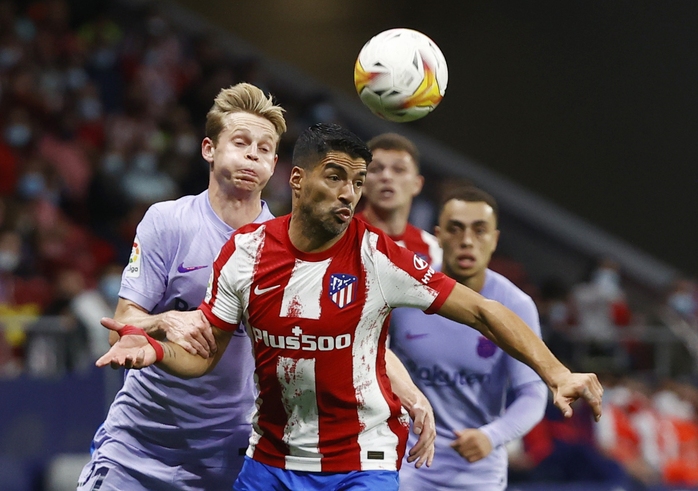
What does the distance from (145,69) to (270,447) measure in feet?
39.2

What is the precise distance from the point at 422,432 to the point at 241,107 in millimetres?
1726

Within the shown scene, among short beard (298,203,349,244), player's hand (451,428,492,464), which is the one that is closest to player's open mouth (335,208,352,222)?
short beard (298,203,349,244)

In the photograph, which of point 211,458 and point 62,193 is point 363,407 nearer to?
point 211,458

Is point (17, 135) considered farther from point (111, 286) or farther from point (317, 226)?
point (317, 226)

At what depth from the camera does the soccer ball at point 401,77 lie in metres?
5.18

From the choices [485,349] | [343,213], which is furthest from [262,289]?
[485,349]

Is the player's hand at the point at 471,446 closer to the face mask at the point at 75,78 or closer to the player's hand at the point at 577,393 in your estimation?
the player's hand at the point at 577,393

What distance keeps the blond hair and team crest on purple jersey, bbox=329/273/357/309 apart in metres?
1.05

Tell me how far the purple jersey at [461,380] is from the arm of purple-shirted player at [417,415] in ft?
3.59

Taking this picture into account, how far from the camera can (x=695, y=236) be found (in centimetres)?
1855

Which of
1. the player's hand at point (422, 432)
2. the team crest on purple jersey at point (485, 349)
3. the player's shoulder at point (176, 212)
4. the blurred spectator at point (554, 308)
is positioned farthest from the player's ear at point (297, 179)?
the blurred spectator at point (554, 308)

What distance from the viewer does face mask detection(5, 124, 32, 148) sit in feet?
42.2

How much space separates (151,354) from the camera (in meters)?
3.99

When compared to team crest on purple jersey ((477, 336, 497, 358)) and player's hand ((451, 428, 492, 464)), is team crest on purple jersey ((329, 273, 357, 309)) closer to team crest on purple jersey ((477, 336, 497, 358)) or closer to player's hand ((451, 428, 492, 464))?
player's hand ((451, 428, 492, 464))
